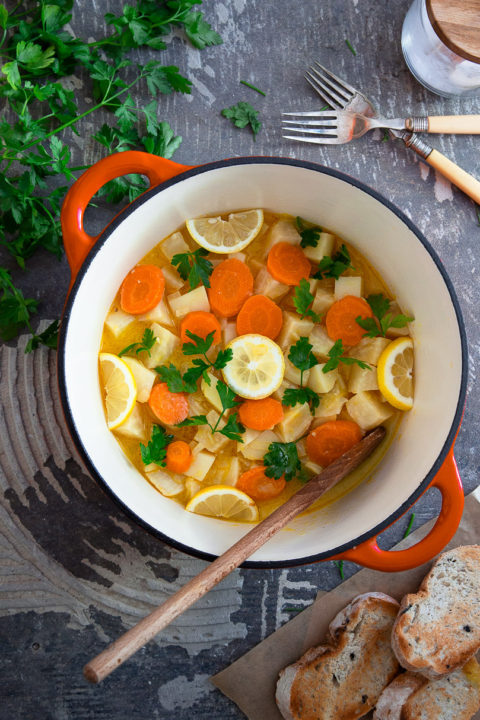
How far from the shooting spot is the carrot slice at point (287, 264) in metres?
2.11

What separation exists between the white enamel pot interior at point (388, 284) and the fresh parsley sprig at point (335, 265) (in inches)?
2.2

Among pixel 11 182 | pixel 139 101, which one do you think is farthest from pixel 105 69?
pixel 11 182

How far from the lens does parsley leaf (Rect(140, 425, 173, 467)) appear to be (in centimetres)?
206

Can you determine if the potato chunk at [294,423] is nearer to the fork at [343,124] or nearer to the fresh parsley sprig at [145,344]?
the fresh parsley sprig at [145,344]

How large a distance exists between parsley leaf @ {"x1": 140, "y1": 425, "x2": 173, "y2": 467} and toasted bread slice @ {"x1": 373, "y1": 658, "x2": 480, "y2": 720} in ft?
3.64

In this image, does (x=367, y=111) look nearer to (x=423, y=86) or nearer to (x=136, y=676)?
(x=423, y=86)

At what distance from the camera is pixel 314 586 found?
2223 mm

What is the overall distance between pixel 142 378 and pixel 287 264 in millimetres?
620

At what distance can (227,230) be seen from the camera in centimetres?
213

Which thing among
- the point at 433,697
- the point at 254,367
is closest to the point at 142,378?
the point at 254,367

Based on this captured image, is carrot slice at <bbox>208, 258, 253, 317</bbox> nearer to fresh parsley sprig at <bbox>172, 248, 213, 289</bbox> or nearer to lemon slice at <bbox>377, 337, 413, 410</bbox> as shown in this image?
fresh parsley sprig at <bbox>172, 248, 213, 289</bbox>

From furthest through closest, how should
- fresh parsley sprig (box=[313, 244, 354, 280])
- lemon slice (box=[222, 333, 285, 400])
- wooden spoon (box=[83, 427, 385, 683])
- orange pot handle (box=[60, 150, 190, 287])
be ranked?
fresh parsley sprig (box=[313, 244, 354, 280]) < lemon slice (box=[222, 333, 285, 400]) < orange pot handle (box=[60, 150, 190, 287]) < wooden spoon (box=[83, 427, 385, 683])

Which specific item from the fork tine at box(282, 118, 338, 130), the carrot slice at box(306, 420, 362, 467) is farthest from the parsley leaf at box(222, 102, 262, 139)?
the carrot slice at box(306, 420, 362, 467)

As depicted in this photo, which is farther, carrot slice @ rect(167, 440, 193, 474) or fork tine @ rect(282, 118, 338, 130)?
fork tine @ rect(282, 118, 338, 130)
